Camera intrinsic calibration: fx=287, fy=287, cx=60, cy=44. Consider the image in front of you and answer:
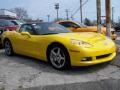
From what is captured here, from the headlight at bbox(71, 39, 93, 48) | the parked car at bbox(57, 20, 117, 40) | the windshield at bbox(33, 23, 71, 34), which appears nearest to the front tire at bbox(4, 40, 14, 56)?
the windshield at bbox(33, 23, 71, 34)

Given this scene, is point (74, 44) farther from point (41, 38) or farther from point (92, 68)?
point (41, 38)

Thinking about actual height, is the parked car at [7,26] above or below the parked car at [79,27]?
above

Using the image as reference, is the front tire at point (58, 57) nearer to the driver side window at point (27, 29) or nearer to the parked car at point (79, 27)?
the driver side window at point (27, 29)

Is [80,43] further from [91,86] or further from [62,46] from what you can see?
[91,86]

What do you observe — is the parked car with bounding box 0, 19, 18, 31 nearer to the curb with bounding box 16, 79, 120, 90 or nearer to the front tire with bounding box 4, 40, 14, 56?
the front tire with bounding box 4, 40, 14, 56

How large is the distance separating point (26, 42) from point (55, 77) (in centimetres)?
225

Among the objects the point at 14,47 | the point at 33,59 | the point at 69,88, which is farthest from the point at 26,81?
the point at 14,47

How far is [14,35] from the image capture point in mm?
9086

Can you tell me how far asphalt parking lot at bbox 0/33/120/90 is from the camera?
5.58m

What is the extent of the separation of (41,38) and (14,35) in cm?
173

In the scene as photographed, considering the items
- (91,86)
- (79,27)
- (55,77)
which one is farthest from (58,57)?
(79,27)

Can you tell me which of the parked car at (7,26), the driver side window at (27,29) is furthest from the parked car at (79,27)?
the driver side window at (27,29)

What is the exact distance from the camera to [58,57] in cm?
703

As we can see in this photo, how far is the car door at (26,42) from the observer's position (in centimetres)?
799
